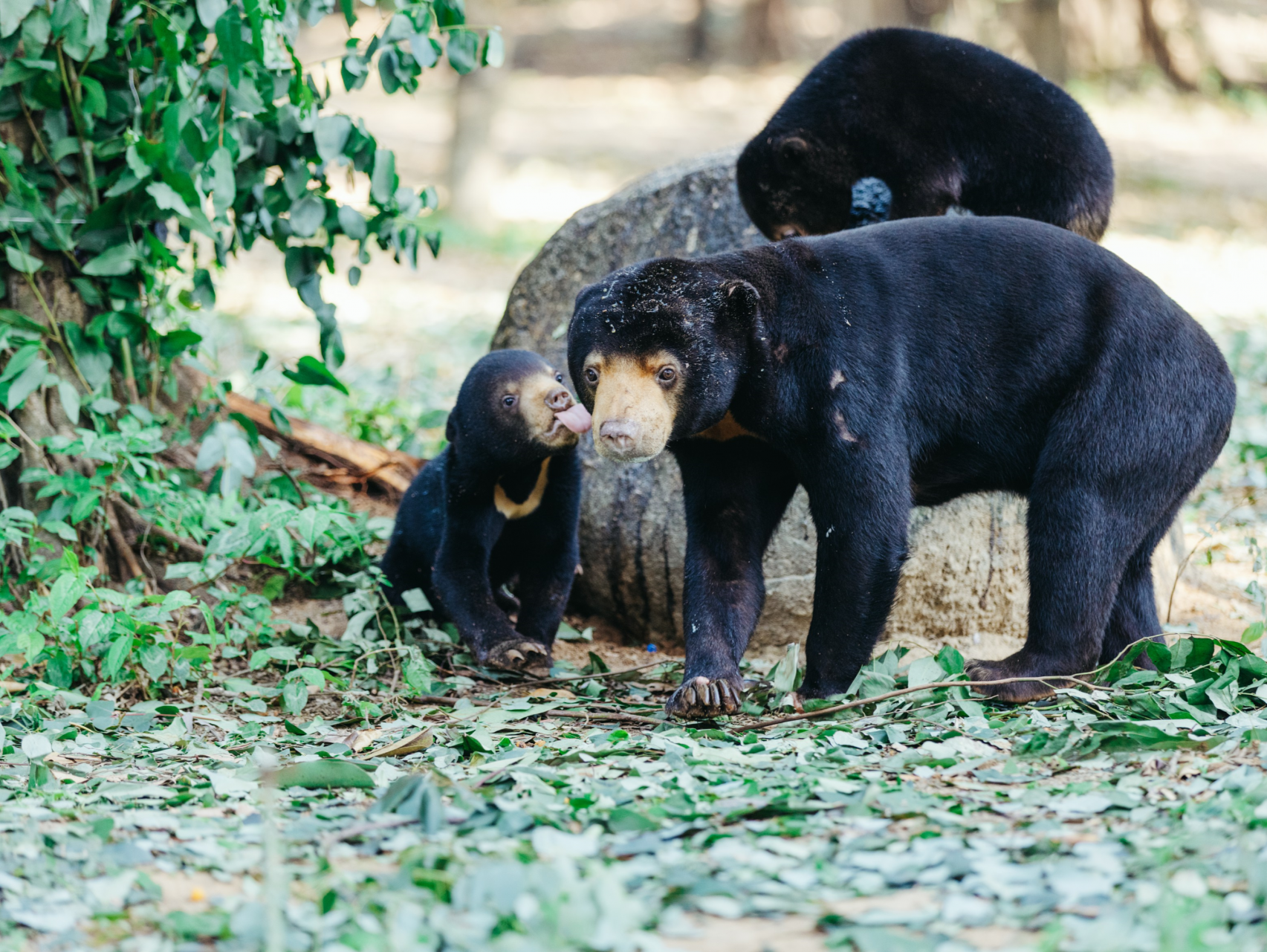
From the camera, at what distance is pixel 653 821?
118 inches

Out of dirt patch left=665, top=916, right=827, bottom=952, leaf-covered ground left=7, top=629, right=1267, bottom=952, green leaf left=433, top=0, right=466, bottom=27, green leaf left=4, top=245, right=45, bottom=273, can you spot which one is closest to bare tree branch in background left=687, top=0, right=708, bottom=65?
green leaf left=433, top=0, right=466, bottom=27

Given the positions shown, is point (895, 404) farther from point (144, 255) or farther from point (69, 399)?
point (69, 399)

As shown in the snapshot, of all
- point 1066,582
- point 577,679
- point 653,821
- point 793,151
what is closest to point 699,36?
point 793,151

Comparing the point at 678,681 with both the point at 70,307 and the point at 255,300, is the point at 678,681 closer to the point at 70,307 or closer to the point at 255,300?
the point at 70,307

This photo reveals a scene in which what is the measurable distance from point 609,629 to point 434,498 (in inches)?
44.6

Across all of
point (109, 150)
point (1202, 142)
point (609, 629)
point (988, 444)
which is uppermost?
point (1202, 142)

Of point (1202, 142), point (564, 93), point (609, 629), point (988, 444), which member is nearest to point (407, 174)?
point (564, 93)

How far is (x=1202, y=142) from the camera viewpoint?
19188mm

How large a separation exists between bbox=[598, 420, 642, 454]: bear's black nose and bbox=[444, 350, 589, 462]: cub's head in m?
0.91

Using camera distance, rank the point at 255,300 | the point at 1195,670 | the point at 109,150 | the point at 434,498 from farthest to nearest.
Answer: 1. the point at 255,300
2. the point at 434,498
3. the point at 109,150
4. the point at 1195,670

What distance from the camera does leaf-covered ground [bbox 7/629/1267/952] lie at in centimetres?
246

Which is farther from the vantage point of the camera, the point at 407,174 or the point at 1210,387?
the point at 407,174

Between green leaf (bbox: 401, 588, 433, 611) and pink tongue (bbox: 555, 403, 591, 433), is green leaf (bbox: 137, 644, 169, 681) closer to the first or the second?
green leaf (bbox: 401, 588, 433, 611)

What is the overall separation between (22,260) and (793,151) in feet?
10.8
